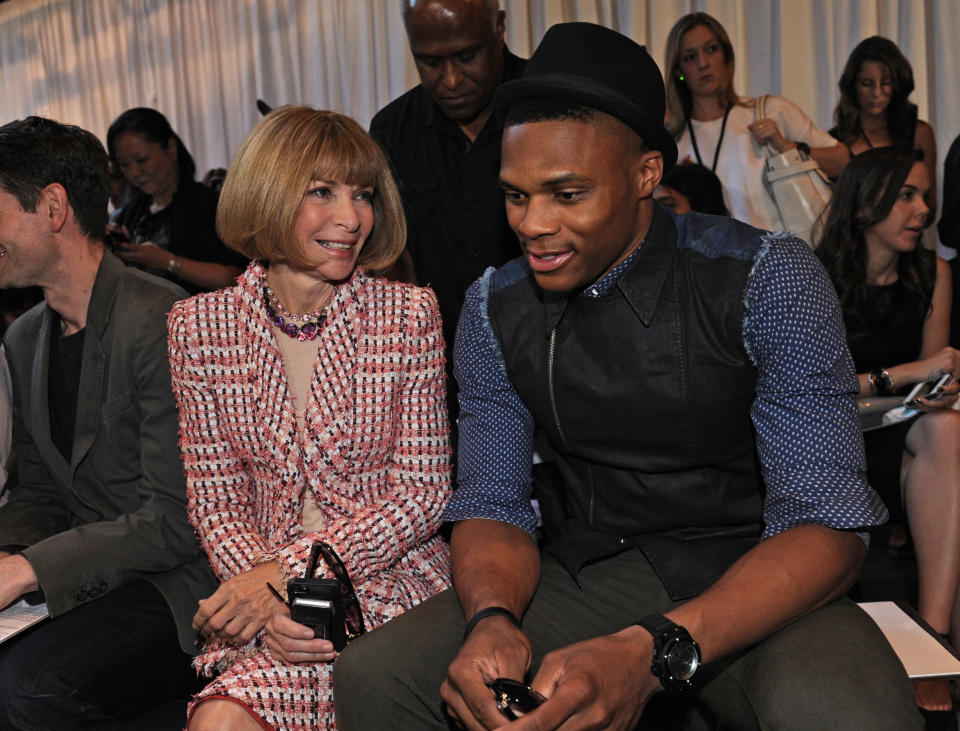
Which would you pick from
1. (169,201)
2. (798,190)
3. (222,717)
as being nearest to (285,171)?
(222,717)

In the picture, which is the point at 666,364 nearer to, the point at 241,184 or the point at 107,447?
the point at 241,184

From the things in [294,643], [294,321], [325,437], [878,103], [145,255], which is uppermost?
[878,103]

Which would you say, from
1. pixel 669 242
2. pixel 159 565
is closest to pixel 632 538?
pixel 669 242

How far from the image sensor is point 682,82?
15.0ft

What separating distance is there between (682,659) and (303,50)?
8.18 meters

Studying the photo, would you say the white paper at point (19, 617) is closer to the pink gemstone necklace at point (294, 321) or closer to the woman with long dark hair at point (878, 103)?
the pink gemstone necklace at point (294, 321)

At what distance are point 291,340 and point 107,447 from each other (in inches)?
24.4

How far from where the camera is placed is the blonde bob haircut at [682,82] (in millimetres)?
4512

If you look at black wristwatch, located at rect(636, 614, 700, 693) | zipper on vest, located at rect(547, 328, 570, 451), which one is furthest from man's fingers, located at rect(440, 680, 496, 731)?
zipper on vest, located at rect(547, 328, 570, 451)

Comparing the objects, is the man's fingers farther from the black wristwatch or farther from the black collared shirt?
the black collared shirt

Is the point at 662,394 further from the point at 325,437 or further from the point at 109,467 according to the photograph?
the point at 109,467

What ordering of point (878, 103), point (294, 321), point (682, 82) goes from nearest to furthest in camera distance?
point (294, 321), point (682, 82), point (878, 103)

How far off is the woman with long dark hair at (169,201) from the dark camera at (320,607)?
2.89 m

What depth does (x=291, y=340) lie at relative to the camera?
2277 millimetres
